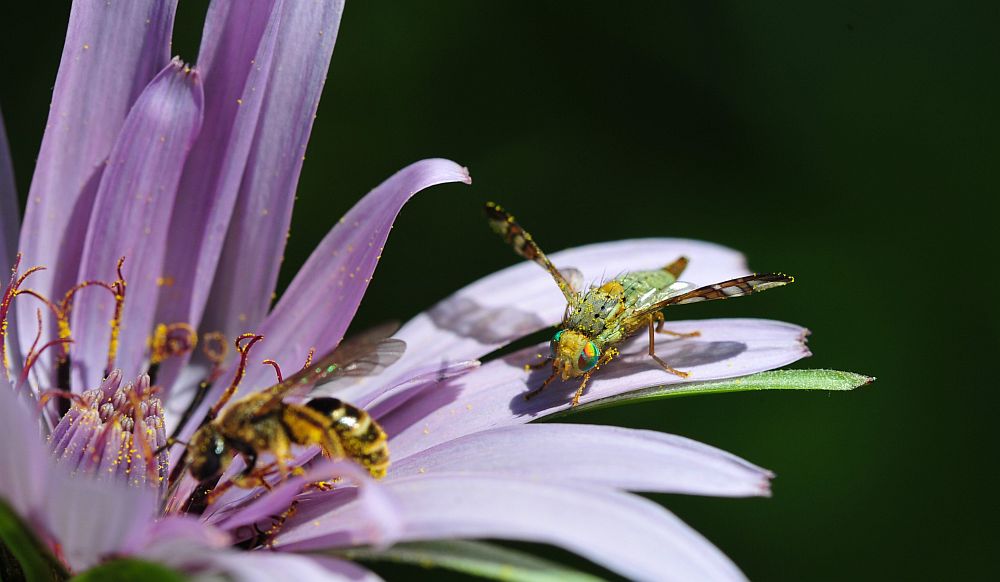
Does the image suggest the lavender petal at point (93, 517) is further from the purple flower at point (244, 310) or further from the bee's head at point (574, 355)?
the bee's head at point (574, 355)

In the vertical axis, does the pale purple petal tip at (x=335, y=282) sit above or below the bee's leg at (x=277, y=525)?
above

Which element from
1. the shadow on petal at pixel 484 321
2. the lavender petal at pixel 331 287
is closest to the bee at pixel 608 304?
the shadow on petal at pixel 484 321

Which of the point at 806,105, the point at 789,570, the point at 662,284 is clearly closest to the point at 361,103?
the point at 806,105

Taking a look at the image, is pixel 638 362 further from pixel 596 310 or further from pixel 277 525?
pixel 277 525

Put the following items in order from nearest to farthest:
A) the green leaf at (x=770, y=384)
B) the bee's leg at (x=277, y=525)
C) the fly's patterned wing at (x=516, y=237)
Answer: the bee's leg at (x=277, y=525), the green leaf at (x=770, y=384), the fly's patterned wing at (x=516, y=237)

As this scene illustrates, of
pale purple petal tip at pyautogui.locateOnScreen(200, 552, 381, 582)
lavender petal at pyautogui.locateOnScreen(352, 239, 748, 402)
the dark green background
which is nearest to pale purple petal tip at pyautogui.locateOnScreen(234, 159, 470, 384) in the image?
lavender petal at pyautogui.locateOnScreen(352, 239, 748, 402)

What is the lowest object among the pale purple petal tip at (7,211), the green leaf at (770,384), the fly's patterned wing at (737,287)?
the green leaf at (770,384)

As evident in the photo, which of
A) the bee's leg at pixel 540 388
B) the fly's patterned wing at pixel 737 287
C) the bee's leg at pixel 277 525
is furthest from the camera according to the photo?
the bee's leg at pixel 540 388
